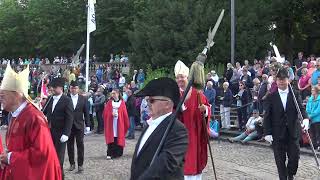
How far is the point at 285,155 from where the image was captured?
374 inches

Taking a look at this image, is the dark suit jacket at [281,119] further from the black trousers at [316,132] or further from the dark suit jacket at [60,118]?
the black trousers at [316,132]

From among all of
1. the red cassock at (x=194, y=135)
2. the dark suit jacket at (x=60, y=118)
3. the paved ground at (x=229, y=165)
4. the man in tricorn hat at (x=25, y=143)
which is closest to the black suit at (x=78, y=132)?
the paved ground at (x=229, y=165)

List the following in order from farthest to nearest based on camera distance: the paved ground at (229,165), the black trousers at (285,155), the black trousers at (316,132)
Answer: the black trousers at (316,132) → the paved ground at (229,165) → the black trousers at (285,155)

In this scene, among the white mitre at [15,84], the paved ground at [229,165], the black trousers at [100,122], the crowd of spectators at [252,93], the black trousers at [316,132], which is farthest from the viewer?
the black trousers at [100,122]

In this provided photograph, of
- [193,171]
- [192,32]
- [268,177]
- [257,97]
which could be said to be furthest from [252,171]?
[192,32]

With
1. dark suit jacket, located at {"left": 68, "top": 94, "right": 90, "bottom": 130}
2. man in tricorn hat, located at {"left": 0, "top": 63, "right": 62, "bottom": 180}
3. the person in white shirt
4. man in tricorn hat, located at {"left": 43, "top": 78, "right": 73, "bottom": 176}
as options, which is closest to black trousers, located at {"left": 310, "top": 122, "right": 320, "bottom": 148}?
the person in white shirt

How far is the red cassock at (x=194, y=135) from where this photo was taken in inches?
357

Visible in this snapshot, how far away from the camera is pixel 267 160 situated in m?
13.4

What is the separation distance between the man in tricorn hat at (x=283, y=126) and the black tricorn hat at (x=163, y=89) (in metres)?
4.75

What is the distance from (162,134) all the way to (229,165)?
27.2 feet

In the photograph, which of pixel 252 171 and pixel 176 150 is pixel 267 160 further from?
pixel 176 150

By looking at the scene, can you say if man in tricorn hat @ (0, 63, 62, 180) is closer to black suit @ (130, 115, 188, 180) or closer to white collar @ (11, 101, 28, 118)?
white collar @ (11, 101, 28, 118)

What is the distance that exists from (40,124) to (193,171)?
3.53 meters

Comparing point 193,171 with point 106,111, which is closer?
point 193,171
